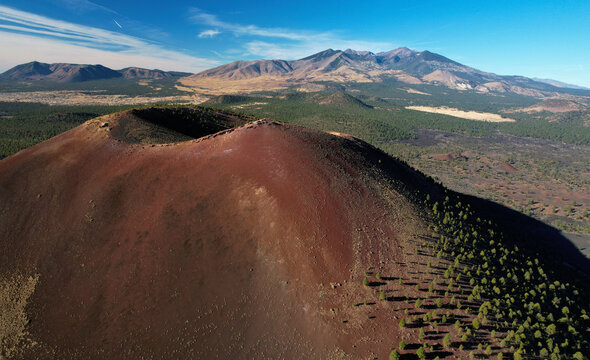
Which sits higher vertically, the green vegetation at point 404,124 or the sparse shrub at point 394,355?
the green vegetation at point 404,124

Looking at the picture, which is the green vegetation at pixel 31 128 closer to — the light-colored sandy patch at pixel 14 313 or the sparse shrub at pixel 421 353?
the light-colored sandy patch at pixel 14 313

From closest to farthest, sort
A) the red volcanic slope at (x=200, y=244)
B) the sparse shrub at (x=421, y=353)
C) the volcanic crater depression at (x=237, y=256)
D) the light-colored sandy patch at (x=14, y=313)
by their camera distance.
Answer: the sparse shrub at (x=421, y=353), the volcanic crater depression at (x=237, y=256), the red volcanic slope at (x=200, y=244), the light-colored sandy patch at (x=14, y=313)

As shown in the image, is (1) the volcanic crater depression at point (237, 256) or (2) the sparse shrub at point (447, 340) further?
(1) the volcanic crater depression at point (237, 256)

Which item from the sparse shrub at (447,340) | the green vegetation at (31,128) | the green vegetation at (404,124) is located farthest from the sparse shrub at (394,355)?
the green vegetation at (404,124)

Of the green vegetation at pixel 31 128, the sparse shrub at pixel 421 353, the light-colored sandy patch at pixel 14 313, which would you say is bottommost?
the light-colored sandy patch at pixel 14 313

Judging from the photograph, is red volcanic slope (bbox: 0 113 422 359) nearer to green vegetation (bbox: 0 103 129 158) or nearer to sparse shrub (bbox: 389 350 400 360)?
sparse shrub (bbox: 389 350 400 360)

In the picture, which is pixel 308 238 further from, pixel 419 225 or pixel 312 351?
pixel 419 225

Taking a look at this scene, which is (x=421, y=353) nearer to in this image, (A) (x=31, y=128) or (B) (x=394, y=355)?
(B) (x=394, y=355)

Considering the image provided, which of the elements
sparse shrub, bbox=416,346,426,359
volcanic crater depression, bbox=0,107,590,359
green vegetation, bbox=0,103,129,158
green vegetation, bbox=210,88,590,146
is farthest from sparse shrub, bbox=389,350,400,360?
green vegetation, bbox=210,88,590,146
